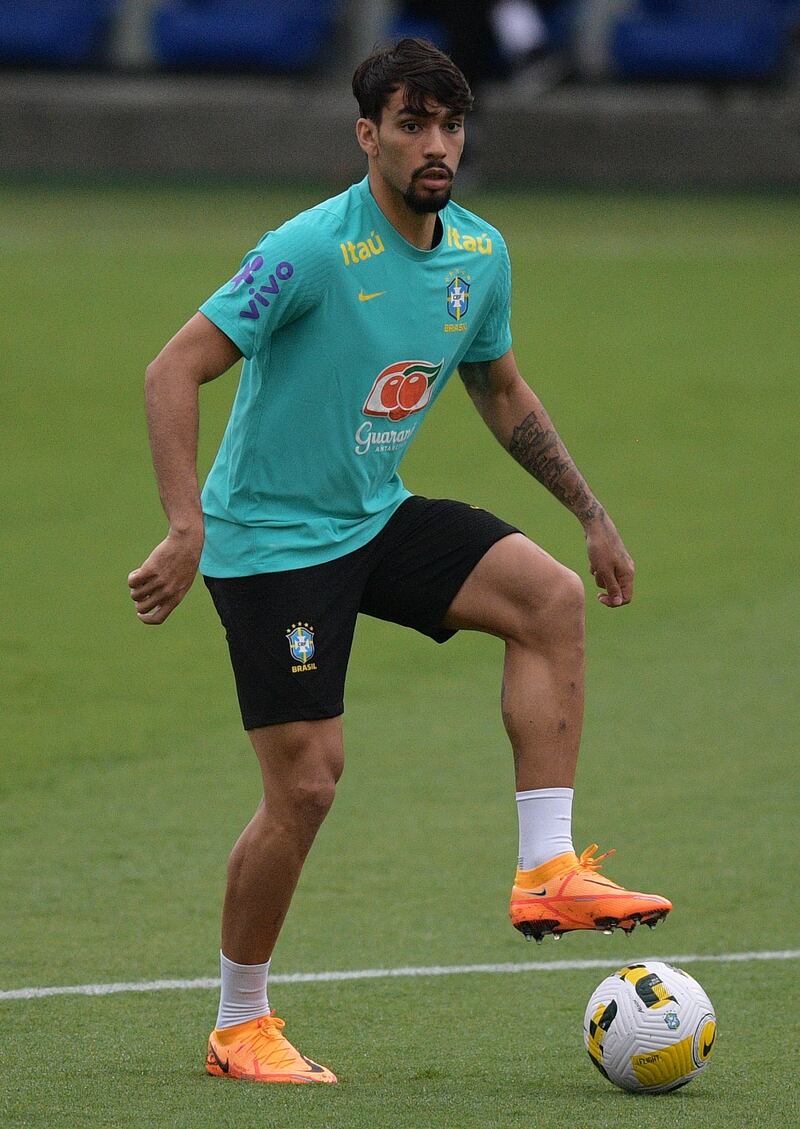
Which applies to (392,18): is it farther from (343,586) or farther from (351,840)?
(343,586)

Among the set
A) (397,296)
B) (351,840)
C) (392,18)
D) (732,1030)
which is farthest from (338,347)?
(392,18)

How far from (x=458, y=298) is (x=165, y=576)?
3.79 feet

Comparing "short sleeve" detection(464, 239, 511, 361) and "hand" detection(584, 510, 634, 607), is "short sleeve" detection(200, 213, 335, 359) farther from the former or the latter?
"hand" detection(584, 510, 634, 607)

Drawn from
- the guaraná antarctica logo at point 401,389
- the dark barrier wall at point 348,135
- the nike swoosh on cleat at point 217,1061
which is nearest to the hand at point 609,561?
the guaraná antarctica logo at point 401,389

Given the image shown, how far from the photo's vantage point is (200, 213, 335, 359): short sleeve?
4.81 m

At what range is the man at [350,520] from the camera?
4914 mm

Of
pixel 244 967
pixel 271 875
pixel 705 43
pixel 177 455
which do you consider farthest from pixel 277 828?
pixel 705 43

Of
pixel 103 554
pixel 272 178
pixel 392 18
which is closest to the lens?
pixel 103 554

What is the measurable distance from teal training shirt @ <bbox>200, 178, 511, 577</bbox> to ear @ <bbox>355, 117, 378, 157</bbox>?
107 millimetres

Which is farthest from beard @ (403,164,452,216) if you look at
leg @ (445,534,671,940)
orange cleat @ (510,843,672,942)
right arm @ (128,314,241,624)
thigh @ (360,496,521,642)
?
orange cleat @ (510,843,672,942)

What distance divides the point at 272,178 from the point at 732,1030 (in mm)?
22372

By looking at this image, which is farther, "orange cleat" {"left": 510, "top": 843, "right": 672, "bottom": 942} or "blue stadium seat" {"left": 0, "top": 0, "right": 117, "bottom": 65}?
"blue stadium seat" {"left": 0, "top": 0, "right": 117, "bottom": 65}

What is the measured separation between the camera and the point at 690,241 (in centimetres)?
2211

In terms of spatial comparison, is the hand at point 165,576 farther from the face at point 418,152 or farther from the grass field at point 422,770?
the grass field at point 422,770
